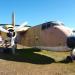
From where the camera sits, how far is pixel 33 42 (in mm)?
23531

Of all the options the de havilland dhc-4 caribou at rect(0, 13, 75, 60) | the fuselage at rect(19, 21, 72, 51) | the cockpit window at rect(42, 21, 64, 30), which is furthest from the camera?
the cockpit window at rect(42, 21, 64, 30)

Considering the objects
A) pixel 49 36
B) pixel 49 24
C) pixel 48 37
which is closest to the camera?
pixel 49 36

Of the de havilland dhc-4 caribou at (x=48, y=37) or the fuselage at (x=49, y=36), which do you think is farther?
the fuselage at (x=49, y=36)

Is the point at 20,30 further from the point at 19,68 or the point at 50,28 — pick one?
the point at 19,68

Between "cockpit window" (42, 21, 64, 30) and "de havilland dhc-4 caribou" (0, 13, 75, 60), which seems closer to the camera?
"de havilland dhc-4 caribou" (0, 13, 75, 60)

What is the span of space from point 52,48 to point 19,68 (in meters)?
6.53

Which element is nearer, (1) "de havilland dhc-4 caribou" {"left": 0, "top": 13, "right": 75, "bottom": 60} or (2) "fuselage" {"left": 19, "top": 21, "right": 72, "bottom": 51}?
(1) "de havilland dhc-4 caribou" {"left": 0, "top": 13, "right": 75, "bottom": 60}

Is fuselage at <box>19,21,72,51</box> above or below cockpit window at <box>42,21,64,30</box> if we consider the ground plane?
A: below

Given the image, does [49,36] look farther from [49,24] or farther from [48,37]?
[49,24]

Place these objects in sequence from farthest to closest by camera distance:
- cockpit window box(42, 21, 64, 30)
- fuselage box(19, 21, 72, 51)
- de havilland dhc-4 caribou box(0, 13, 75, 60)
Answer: cockpit window box(42, 21, 64, 30) → fuselage box(19, 21, 72, 51) → de havilland dhc-4 caribou box(0, 13, 75, 60)

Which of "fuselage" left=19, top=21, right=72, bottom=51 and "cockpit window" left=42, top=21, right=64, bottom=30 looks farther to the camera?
"cockpit window" left=42, top=21, right=64, bottom=30

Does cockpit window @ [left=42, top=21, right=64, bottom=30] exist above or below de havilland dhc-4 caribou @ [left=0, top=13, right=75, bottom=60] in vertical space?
above

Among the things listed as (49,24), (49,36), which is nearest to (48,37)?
(49,36)

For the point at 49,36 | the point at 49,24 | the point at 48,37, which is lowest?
the point at 48,37
